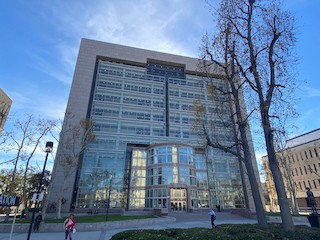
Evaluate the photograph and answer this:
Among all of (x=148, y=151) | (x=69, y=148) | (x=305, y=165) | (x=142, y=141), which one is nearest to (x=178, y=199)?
(x=148, y=151)

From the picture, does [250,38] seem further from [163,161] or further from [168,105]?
[168,105]

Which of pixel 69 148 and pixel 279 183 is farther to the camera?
pixel 69 148

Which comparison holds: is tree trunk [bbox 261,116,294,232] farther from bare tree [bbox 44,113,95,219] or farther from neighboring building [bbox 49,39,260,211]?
neighboring building [bbox 49,39,260,211]

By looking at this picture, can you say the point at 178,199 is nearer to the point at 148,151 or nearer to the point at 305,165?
the point at 148,151

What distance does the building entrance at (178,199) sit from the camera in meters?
34.8

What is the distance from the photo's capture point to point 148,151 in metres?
42.8

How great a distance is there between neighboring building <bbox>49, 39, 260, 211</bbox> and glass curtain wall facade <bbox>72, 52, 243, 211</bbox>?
173 mm

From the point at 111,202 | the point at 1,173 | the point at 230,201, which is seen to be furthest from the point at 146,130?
the point at 1,173

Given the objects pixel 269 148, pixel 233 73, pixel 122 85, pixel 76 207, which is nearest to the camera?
pixel 269 148

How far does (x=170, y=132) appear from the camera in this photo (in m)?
47.9

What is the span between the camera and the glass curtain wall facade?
1490 inches

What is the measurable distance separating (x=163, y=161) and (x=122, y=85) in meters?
22.8

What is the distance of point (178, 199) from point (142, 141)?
1526 cm

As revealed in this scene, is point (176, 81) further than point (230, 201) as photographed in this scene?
Yes
